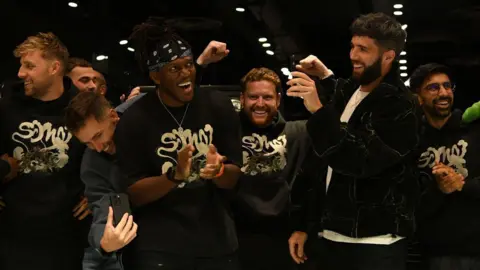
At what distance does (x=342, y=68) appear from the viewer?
13.2 feet

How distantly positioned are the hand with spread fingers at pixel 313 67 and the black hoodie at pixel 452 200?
0.96 m

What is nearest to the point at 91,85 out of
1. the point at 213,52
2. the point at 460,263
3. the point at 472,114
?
the point at 213,52

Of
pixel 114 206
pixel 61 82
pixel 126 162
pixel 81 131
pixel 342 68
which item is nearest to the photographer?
pixel 114 206

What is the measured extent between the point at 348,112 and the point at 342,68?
1760 millimetres

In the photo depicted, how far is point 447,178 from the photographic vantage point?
111 inches

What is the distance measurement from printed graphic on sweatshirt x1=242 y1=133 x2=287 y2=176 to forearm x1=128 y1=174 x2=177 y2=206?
73 centimetres

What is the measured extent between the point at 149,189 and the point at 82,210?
2.55ft

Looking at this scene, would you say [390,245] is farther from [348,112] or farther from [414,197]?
[348,112]

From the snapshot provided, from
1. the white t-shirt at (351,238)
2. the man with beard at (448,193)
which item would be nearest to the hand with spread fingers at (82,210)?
the white t-shirt at (351,238)

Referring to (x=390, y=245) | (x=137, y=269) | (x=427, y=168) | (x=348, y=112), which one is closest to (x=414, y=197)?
(x=390, y=245)

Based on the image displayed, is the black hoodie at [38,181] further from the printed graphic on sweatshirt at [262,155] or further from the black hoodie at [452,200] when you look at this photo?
the black hoodie at [452,200]

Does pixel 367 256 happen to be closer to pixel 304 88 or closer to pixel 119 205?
pixel 304 88

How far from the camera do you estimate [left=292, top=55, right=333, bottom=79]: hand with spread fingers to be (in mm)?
2336

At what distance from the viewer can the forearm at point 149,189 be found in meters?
2.19
